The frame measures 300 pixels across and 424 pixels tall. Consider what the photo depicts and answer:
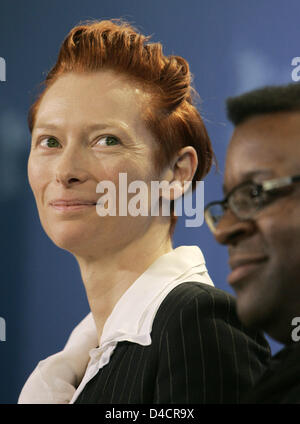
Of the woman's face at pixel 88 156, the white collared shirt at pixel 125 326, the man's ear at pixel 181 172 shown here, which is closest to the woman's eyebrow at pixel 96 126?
the woman's face at pixel 88 156

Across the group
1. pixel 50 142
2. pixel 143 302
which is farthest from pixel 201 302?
pixel 50 142

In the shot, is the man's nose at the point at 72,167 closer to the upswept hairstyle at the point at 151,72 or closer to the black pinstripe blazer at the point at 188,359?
the upswept hairstyle at the point at 151,72

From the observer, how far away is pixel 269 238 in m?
0.70

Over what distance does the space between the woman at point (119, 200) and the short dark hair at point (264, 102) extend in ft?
0.96

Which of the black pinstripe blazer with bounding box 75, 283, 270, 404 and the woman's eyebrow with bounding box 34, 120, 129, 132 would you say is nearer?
the black pinstripe blazer with bounding box 75, 283, 270, 404

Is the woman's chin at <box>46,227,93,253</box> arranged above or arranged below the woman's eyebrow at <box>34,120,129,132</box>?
below

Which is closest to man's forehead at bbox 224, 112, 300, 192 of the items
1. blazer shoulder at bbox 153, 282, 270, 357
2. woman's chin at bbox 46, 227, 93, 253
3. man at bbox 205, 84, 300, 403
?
man at bbox 205, 84, 300, 403

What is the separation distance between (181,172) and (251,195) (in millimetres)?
438

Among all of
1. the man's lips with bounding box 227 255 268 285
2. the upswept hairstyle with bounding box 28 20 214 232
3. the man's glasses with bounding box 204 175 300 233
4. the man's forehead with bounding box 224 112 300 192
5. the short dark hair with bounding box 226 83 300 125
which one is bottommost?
the man's lips with bounding box 227 255 268 285

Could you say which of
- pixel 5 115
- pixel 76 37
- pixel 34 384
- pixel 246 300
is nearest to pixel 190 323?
pixel 246 300

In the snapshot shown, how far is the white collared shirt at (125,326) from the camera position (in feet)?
3.39

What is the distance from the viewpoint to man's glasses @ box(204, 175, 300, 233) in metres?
0.70

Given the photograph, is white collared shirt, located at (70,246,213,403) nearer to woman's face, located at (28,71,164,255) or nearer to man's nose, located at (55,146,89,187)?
woman's face, located at (28,71,164,255)
